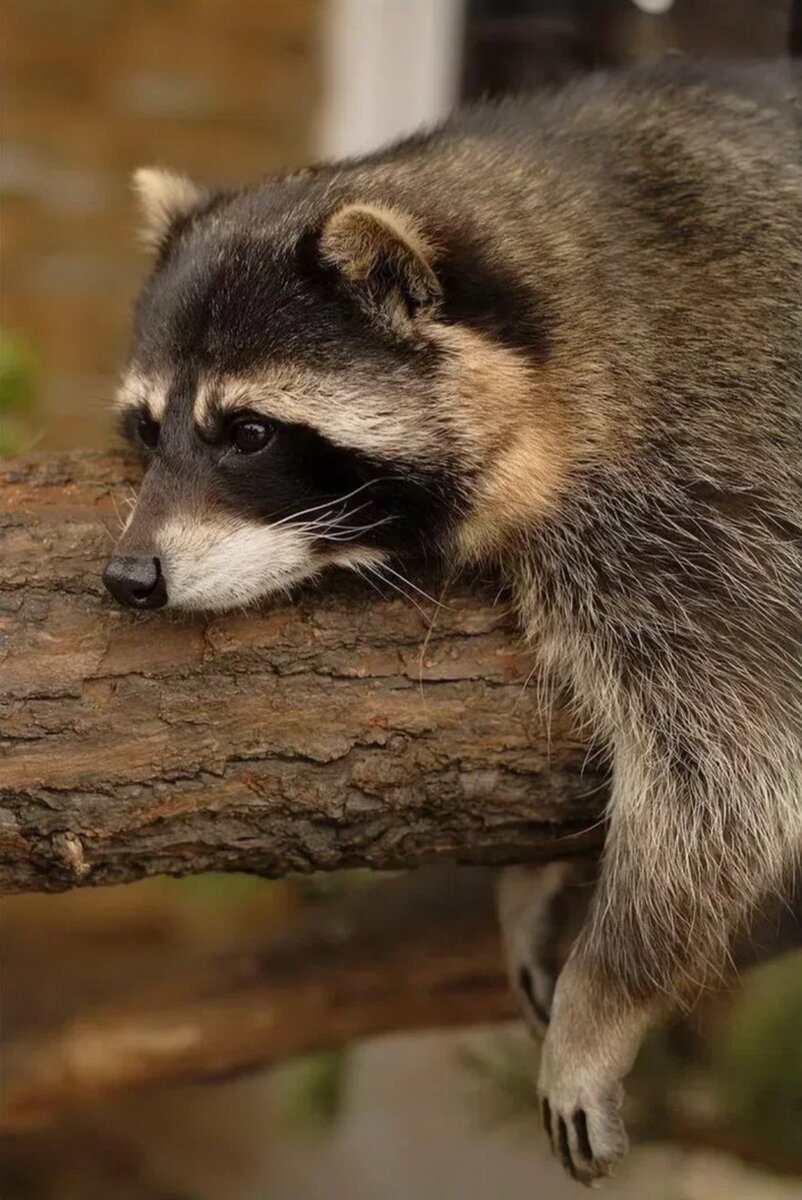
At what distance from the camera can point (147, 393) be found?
175 cm

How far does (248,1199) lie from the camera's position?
249cm

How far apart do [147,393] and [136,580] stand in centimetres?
31

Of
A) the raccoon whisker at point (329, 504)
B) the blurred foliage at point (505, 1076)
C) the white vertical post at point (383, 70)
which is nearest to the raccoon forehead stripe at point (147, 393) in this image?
the raccoon whisker at point (329, 504)

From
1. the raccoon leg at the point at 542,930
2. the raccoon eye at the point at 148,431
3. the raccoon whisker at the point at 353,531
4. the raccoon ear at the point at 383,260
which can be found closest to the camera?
the raccoon ear at the point at 383,260

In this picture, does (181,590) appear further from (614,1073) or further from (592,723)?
(614,1073)

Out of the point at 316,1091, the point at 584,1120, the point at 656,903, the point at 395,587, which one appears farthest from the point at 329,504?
the point at 316,1091

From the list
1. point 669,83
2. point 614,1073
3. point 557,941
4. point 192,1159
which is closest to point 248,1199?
point 192,1159

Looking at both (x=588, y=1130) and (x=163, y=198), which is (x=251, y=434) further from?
(x=588, y=1130)

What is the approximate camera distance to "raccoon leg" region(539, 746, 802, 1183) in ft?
5.54

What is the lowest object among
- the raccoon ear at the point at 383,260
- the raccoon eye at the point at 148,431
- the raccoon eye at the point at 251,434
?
the raccoon eye at the point at 148,431

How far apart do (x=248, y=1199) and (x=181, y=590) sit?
A: 148cm

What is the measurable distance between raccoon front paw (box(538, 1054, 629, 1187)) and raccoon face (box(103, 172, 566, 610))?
758 mm

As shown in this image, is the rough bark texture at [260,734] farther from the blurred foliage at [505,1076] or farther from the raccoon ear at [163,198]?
the blurred foliage at [505,1076]

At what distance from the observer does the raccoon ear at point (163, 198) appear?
2.06m
